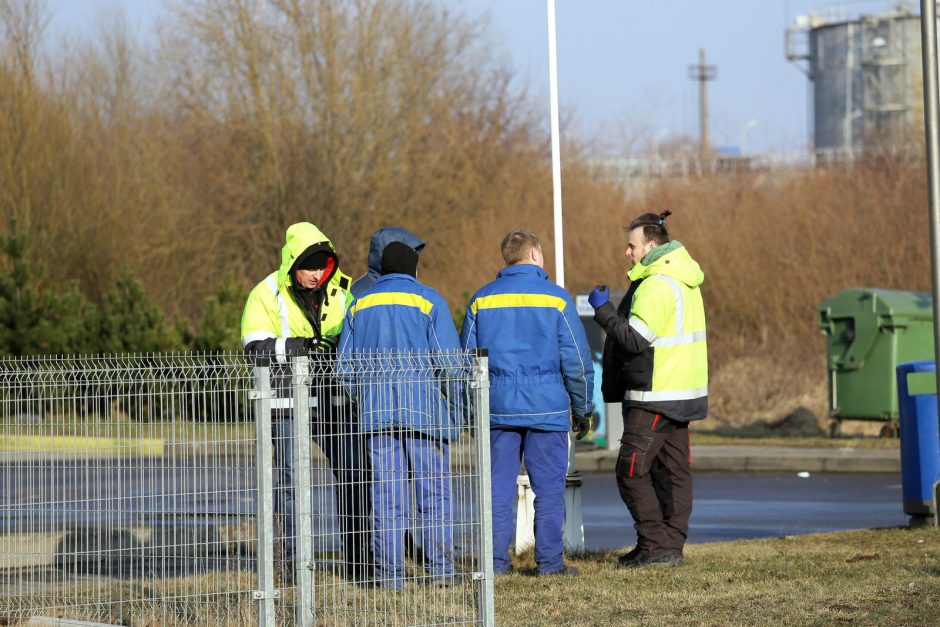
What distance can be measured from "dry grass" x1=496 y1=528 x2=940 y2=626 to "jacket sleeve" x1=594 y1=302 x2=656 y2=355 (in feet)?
4.26

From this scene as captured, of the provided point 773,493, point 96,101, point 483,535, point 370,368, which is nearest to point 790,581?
point 483,535

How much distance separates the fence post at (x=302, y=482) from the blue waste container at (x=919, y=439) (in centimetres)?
581

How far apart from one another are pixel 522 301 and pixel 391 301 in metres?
0.87

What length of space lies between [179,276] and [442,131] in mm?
7464

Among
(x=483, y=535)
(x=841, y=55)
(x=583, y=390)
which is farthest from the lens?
(x=841, y=55)

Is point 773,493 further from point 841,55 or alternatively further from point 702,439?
point 841,55

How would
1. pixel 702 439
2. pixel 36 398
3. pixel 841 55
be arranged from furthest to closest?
pixel 841 55 < pixel 702 439 < pixel 36 398

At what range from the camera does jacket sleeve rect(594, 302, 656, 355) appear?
8.45m

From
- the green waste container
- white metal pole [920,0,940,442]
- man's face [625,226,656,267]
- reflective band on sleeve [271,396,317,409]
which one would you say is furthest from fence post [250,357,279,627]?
the green waste container

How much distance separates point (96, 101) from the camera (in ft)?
114

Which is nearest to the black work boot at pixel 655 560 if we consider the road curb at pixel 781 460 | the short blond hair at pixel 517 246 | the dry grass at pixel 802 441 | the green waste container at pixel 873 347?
the short blond hair at pixel 517 246

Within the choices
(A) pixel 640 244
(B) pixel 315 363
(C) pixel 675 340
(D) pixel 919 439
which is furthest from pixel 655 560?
(B) pixel 315 363

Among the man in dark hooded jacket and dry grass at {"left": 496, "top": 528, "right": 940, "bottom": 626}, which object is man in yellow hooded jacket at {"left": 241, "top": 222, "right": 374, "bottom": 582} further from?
dry grass at {"left": 496, "top": 528, "right": 940, "bottom": 626}

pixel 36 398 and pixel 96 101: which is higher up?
pixel 96 101
